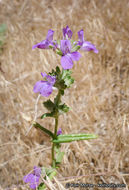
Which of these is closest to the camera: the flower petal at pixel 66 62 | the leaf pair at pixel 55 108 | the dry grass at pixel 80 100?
the flower petal at pixel 66 62

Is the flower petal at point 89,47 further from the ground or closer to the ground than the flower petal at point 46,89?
further from the ground

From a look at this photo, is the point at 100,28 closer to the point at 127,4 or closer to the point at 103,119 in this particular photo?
the point at 127,4

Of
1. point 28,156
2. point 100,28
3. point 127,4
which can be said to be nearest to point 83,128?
point 28,156

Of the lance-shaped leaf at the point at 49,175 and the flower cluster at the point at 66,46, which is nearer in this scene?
the flower cluster at the point at 66,46

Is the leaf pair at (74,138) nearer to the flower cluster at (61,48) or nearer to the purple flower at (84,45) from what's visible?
the flower cluster at (61,48)

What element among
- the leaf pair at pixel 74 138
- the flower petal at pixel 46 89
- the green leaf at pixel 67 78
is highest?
the green leaf at pixel 67 78

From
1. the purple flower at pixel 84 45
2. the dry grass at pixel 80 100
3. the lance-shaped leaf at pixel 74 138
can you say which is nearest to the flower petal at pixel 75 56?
the purple flower at pixel 84 45

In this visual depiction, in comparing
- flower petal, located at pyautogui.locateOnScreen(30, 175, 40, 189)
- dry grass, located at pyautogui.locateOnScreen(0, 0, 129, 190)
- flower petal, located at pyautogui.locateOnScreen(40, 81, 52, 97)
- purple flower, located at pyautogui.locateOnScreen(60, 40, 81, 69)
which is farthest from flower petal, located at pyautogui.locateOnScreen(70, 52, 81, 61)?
flower petal, located at pyautogui.locateOnScreen(30, 175, 40, 189)

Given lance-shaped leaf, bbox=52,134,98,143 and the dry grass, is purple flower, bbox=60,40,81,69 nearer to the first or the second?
lance-shaped leaf, bbox=52,134,98,143

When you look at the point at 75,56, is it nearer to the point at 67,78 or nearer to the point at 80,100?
the point at 67,78
